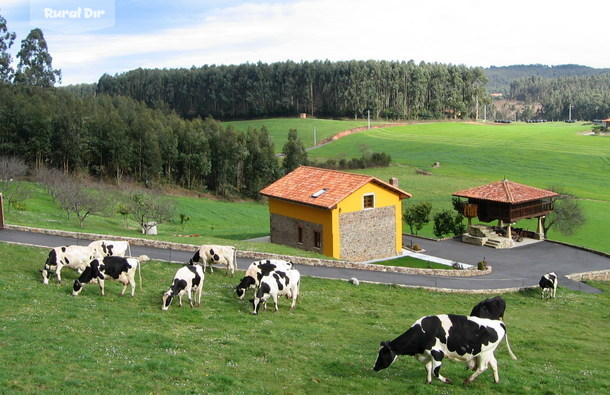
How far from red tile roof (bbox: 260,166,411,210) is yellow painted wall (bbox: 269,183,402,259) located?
0.44 m

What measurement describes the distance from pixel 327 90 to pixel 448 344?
16630cm

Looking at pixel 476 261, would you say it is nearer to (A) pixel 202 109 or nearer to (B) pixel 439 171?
(B) pixel 439 171

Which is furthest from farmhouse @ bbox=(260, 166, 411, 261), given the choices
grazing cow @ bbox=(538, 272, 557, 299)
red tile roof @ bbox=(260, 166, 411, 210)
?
grazing cow @ bbox=(538, 272, 557, 299)

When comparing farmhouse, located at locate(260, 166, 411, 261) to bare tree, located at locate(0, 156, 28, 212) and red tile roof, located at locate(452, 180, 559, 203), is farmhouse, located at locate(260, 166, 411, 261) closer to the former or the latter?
red tile roof, located at locate(452, 180, 559, 203)

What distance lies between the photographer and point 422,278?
35.3m

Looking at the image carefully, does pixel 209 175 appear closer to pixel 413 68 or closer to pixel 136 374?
pixel 136 374

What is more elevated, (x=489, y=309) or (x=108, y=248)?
(x=108, y=248)

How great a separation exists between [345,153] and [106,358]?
103 m

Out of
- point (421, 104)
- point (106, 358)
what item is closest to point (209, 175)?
point (106, 358)

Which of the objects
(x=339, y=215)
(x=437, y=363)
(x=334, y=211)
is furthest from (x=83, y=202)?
(x=437, y=363)

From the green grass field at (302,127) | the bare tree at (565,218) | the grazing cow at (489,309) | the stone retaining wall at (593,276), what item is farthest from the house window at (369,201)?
the green grass field at (302,127)

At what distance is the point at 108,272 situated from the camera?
2264cm

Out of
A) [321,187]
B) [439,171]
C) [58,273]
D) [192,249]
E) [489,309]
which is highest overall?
[321,187]

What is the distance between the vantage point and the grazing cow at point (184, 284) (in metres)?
21.8
